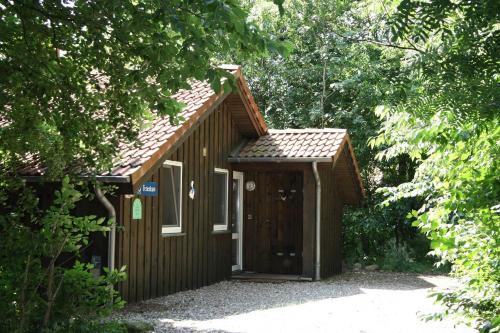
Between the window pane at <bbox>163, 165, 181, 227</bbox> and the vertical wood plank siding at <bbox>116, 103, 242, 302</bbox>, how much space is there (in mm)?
148

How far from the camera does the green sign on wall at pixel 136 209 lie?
389 inches

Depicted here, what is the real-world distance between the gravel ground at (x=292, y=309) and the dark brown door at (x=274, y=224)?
130 cm

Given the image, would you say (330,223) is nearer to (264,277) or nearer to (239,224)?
(239,224)

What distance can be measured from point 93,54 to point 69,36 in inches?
11.4

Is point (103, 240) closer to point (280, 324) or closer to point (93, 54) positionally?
point (280, 324)

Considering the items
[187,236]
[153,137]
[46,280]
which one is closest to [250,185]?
[187,236]

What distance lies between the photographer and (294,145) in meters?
13.7

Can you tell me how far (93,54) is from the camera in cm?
598

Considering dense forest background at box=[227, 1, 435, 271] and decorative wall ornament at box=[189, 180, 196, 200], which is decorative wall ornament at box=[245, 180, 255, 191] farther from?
dense forest background at box=[227, 1, 435, 271]

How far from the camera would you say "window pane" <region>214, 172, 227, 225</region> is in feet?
44.2

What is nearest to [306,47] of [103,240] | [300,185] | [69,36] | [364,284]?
[300,185]

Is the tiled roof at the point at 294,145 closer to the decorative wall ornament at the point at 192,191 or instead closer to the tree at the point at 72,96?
the decorative wall ornament at the point at 192,191

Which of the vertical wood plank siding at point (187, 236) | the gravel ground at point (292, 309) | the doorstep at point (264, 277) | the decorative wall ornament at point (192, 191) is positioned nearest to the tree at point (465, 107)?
the gravel ground at point (292, 309)

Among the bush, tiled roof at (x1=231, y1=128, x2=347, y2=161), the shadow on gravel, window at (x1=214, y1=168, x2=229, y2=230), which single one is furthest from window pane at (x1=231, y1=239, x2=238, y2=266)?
the bush
